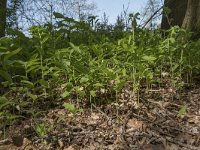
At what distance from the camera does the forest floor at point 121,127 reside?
7.68 feet

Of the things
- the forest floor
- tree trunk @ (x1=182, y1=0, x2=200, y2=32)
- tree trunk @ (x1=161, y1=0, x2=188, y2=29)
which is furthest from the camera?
tree trunk @ (x1=161, y1=0, x2=188, y2=29)

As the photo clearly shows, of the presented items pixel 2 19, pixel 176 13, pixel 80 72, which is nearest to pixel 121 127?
pixel 80 72

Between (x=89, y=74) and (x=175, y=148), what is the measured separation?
0.99 metres

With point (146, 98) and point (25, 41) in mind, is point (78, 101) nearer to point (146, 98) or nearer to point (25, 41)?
point (146, 98)

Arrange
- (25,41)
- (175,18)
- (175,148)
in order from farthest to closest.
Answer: (175,18) < (25,41) < (175,148)

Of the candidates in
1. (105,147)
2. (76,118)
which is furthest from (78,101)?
(105,147)

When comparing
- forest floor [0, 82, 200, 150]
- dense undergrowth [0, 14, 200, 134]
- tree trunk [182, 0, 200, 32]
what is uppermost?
tree trunk [182, 0, 200, 32]

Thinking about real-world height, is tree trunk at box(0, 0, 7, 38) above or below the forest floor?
above

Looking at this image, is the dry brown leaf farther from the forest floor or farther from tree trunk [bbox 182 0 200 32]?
tree trunk [bbox 182 0 200 32]

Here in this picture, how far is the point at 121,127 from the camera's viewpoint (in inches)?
99.2

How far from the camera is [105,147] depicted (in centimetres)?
231

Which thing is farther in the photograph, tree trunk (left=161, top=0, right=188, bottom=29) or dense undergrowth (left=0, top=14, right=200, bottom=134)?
tree trunk (left=161, top=0, right=188, bottom=29)

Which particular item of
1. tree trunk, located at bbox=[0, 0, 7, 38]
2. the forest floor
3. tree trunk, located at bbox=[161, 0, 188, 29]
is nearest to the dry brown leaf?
the forest floor

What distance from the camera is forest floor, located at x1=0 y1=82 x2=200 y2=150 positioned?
2.34m
